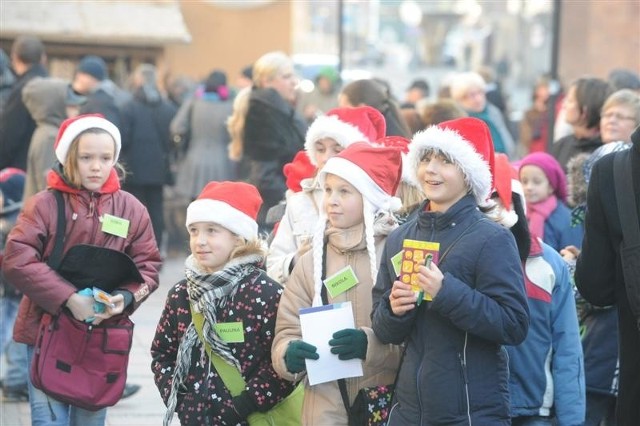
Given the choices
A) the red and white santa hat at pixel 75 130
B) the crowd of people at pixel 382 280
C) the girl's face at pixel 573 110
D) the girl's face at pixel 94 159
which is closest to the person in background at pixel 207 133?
the girl's face at pixel 573 110

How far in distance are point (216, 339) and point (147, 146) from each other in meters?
8.45

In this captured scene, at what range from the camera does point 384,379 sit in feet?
16.8

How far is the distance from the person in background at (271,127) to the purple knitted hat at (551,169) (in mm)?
2925

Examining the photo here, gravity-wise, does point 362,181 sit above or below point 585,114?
above

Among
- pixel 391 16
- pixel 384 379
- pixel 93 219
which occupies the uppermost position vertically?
pixel 93 219

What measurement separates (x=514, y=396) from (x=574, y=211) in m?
1.66

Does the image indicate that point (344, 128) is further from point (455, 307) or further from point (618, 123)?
point (455, 307)

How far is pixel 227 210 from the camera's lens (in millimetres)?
5469

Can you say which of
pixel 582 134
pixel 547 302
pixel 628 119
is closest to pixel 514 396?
pixel 547 302

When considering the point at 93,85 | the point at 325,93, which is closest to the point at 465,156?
the point at 93,85

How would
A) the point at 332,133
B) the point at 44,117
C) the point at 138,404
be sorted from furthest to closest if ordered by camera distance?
the point at 44,117, the point at 138,404, the point at 332,133

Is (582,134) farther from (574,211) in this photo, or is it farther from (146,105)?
(146,105)

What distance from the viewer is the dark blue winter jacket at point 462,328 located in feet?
14.7

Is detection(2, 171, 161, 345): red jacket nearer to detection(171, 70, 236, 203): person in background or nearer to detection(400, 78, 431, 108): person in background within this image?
detection(171, 70, 236, 203): person in background
